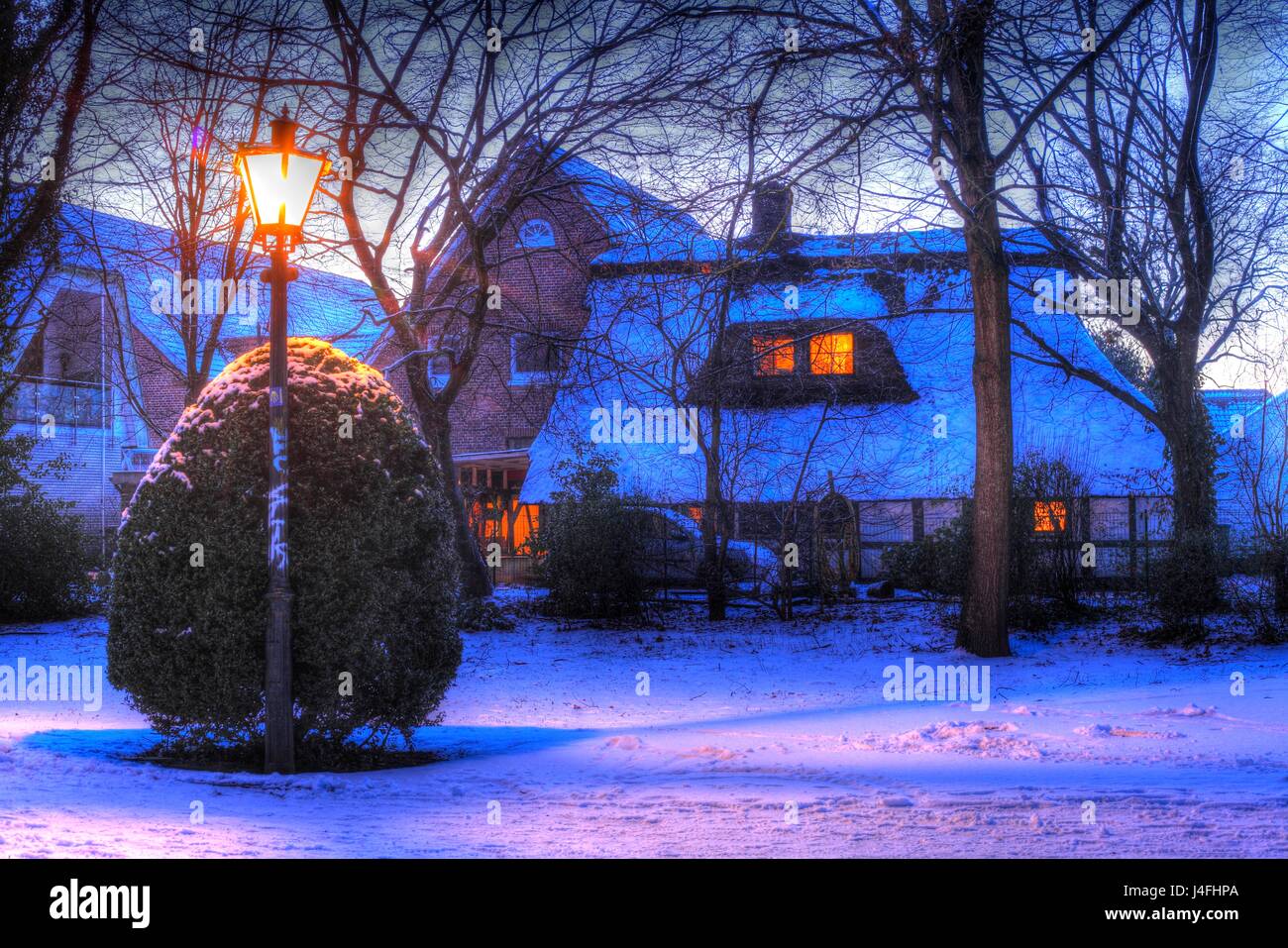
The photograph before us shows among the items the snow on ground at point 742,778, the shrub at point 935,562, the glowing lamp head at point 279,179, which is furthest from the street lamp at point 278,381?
the shrub at point 935,562

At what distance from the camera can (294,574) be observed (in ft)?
27.2

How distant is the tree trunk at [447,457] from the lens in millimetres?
20391

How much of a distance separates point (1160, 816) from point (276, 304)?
6537mm

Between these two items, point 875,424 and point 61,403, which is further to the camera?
point 61,403

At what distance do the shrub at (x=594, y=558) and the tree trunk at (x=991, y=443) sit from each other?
5669 mm

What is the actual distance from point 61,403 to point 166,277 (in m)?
4.02

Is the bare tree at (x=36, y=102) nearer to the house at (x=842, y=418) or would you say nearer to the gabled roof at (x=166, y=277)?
the gabled roof at (x=166, y=277)

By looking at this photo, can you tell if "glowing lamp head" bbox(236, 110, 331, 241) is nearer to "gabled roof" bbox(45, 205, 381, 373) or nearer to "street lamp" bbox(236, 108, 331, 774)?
"street lamp" bbox(236, 108, 331, 774)

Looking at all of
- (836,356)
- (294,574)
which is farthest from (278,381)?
(836,356)

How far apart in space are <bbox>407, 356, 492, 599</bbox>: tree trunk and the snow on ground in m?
6.19

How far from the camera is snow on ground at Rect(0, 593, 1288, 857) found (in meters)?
6.45

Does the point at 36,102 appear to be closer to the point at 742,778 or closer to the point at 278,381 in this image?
the point at 278,381

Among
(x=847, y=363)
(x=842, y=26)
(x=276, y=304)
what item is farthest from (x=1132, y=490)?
(x=276, y=304)

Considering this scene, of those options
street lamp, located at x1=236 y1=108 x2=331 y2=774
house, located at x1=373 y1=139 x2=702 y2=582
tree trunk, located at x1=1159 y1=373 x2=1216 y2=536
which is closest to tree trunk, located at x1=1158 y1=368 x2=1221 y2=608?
tree trunk, located at x1=1159 y1=373 x2=1216 y2=536
